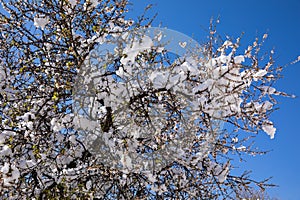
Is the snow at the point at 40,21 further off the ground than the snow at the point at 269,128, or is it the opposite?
the snow at the point at 40,21

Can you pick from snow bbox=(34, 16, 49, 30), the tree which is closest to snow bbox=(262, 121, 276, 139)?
the tree

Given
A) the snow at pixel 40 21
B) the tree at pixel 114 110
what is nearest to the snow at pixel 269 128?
the tree at pixel 114 110

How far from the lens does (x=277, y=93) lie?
4074mm

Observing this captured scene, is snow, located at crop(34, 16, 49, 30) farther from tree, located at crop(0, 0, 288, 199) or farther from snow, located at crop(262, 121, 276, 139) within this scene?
snow, located at crop(262, 121, 276, 139)

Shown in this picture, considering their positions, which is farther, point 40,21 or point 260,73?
point 40,21

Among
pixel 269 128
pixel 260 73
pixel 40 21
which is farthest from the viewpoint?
pixel 40 21

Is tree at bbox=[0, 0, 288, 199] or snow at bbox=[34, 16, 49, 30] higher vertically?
snow at bbox=[34, 16, 49, 30]

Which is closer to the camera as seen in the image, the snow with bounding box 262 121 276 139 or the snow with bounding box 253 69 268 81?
the snow with bounding box 253 69 268 81

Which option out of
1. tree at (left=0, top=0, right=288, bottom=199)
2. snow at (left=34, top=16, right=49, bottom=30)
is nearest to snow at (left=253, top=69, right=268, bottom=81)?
tree at (left=0, top=0, right=288, bottom=199)

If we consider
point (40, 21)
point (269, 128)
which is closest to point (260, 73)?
point (269, 128)

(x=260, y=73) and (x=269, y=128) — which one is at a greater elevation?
(x=260, y=73)

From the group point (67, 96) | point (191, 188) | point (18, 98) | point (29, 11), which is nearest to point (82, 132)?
point (67, 96)

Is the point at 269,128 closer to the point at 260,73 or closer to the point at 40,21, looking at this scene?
the point at 260,73

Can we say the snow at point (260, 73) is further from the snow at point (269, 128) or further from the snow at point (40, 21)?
the snow at point (40, 21)
